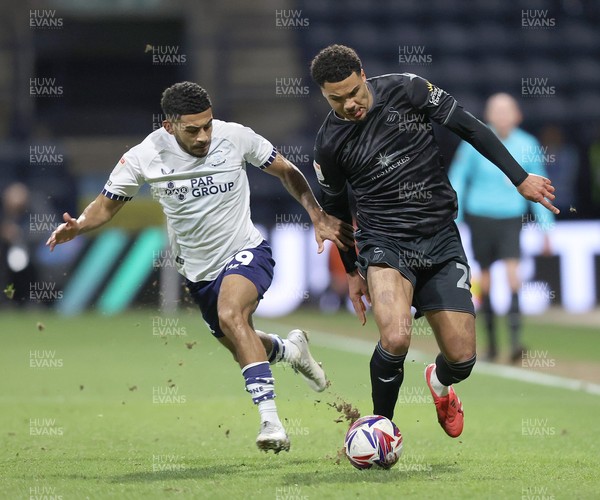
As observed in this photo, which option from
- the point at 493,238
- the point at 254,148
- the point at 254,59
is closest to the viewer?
the point at 254,148

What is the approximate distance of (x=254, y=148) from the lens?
23.1 ft

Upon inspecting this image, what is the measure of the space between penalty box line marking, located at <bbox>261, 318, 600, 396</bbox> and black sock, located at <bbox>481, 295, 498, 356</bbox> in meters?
0.25

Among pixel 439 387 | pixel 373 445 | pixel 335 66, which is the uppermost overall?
pixel 335 66

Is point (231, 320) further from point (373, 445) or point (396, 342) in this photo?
point (373, 445)

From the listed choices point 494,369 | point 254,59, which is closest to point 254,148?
point 494,369

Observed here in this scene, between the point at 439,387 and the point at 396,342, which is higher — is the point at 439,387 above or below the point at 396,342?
below

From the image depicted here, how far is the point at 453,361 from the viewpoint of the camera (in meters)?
6.68

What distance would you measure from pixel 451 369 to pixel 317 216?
1.14 m

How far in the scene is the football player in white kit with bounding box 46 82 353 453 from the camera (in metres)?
6.62

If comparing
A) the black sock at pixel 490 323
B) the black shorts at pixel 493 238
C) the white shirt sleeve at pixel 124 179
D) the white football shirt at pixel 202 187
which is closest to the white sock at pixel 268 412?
the white football shirt at pixel 202 187

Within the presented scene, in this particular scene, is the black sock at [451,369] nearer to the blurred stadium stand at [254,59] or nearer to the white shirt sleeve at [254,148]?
the white shirt sleeve at [254,148]

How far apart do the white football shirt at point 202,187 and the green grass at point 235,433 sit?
3.89 ft

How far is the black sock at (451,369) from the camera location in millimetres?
6664

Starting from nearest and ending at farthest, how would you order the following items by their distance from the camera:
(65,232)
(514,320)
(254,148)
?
1. (65,232)
2. (254,148)
3. (514,320)
